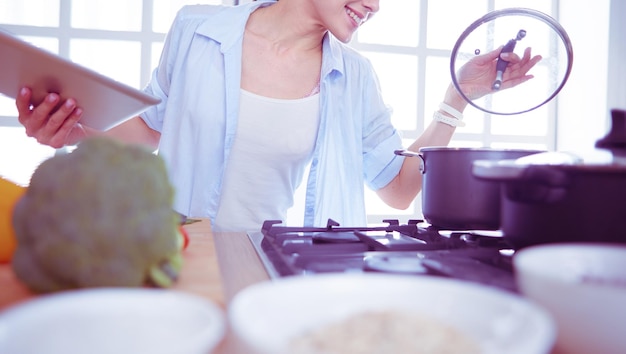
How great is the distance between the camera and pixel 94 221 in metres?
0.34

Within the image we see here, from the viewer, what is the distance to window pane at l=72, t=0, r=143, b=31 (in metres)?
2.18

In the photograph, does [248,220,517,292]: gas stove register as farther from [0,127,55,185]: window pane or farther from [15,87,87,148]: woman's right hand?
[0,127,55,185]: window pane

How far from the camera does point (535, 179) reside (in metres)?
0.41

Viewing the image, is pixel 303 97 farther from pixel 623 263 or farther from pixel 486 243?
pixel 623 263

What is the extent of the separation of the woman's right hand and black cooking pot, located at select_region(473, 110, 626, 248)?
0.65 metres

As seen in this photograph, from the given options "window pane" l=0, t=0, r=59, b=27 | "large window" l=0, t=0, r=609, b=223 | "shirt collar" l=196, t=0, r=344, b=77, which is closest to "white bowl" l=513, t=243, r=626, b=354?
"shirt collar" l=196, t=0, r=344, b=77

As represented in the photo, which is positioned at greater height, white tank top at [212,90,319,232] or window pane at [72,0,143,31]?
window pane at [72,0,143,31]

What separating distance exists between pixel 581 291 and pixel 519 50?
0.69 m

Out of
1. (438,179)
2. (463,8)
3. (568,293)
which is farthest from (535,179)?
(463,8)

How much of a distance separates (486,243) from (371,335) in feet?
1.53

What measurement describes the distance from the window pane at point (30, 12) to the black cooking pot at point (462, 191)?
2063 mm

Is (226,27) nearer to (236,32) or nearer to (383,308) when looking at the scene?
(236,32)

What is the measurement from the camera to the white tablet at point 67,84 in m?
0.59

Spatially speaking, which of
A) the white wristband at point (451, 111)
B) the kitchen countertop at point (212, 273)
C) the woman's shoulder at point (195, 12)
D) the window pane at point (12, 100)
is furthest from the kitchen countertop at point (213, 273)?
the window pane at point (12, 100)
